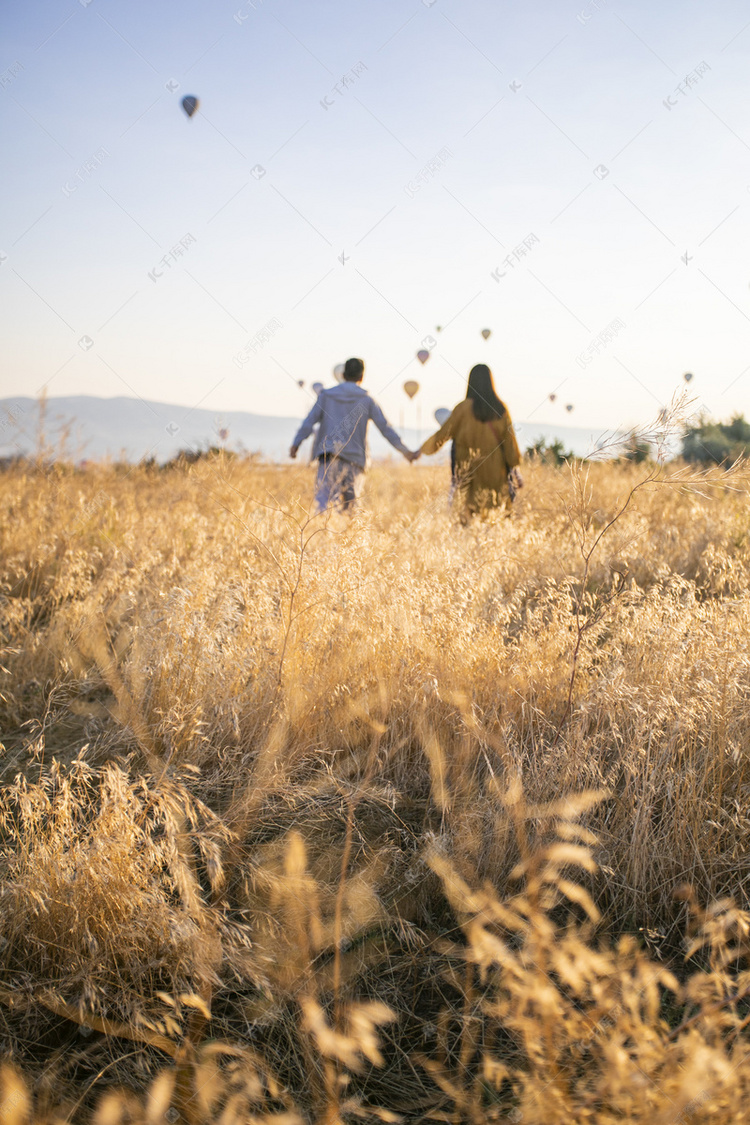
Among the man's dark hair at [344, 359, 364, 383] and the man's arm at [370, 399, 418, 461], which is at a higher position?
the man's dark hair at [344, 359, 364, 383]

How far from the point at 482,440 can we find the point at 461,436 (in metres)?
0.23

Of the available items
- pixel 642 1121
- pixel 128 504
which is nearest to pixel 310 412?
pixel 128 504

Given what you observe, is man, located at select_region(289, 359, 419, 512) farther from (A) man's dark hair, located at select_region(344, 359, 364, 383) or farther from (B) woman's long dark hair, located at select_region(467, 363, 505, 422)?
(B) woman's long dark hair, located at select_region(467, 363, 505, 422)

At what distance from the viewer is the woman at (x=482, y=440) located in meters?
6.62

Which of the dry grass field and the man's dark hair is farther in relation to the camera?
the man's dark hair

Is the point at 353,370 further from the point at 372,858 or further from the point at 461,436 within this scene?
the point at 372,858

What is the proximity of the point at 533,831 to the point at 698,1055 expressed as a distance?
1037mm

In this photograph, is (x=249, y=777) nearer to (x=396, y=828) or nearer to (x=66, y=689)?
(x=396, y=828)

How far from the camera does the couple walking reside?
6.09 metres

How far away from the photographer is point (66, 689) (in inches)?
114

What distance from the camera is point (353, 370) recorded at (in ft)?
20.4

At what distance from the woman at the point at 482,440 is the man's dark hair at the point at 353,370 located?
3.15ft

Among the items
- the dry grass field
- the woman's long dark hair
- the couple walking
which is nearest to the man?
the couple walking

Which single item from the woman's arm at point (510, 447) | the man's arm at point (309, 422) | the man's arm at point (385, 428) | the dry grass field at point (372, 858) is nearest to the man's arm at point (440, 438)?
the man's arm at point (385, 428)
